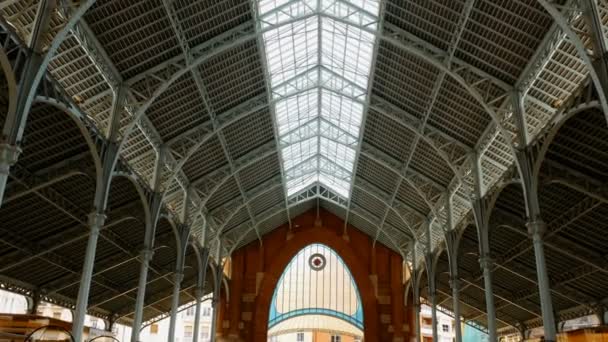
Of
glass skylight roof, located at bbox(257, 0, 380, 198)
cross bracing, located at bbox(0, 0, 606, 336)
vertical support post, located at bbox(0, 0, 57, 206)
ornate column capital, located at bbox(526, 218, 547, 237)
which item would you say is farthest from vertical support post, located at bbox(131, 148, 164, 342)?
ornate column capital, located at bbox(526, 218, 547, 237)

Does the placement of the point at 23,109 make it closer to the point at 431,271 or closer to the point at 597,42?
the point at 597,42

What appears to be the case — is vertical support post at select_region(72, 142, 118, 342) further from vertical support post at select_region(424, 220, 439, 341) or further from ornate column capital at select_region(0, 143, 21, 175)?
vertical support post at select_region(424, 220, 439, 341)

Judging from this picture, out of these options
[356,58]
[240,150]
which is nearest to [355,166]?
[240,150]

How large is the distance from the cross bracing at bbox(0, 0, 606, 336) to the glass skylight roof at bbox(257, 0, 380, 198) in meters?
A: 0.17

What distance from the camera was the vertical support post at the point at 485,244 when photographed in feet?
97.5

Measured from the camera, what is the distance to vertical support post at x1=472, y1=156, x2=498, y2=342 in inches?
1169

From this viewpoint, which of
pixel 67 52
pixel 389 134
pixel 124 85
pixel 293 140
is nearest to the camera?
pixel 67 52

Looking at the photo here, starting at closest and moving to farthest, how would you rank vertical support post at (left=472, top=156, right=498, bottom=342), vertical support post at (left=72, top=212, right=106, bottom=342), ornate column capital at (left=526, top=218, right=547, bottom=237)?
vertical support post at (left=72, top=212, right=106, bottom=342) → ornate column capital at (left=526, top=218, right=547, bottom=237) → vertical support post at (left=472, top=156, right=498, bottom=342)

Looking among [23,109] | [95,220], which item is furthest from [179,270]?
[23,109]

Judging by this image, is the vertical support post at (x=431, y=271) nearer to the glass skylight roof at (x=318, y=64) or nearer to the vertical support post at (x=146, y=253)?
the glass skylight roof at (x=318, y=64)

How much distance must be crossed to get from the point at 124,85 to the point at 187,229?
546 inches

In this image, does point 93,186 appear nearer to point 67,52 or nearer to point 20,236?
point 20,236

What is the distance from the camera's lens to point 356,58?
34.1 meters

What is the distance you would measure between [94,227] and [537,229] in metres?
18.7
